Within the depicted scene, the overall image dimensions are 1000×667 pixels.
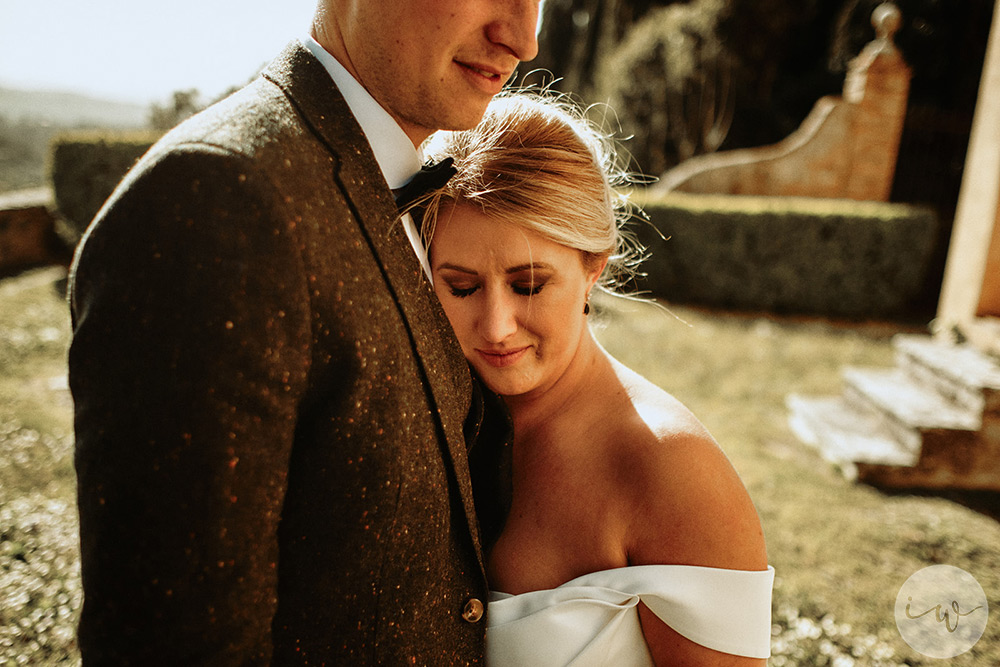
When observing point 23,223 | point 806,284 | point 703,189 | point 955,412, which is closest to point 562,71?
point 703,189

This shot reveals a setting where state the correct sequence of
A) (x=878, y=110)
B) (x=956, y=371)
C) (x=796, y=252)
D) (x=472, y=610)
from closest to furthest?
(x=472, y=610) → (x=956, y=371) → (x=796, y=252) → (x=878, y=110)

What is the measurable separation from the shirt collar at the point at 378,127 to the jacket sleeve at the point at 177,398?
0.39 m

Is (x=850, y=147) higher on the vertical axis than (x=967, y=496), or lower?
higher

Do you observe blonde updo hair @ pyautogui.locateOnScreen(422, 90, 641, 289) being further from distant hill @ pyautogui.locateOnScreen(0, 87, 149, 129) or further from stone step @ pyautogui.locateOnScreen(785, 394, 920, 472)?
distant hill @ pyautogui.locateOnScreen(0, 87, 149, 129)

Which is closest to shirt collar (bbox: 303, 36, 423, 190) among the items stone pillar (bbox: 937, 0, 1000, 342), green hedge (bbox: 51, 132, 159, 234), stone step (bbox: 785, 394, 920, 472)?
stone step (bbox: 785, 394, 920, 472)

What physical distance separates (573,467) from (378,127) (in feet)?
3.44

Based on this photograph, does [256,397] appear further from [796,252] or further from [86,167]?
[796,252]

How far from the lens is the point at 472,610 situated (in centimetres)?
143

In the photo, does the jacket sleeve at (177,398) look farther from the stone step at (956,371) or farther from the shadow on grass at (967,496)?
the stone step at (956,371)

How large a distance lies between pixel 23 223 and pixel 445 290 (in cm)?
954

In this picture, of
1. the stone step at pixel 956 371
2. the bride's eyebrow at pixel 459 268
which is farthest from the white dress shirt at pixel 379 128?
the stone step at pixel 956 371

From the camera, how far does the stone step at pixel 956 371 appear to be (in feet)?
16.6

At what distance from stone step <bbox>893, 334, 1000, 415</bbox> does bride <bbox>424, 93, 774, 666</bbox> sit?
14.9ft

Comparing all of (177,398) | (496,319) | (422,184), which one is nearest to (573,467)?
(496,319)
